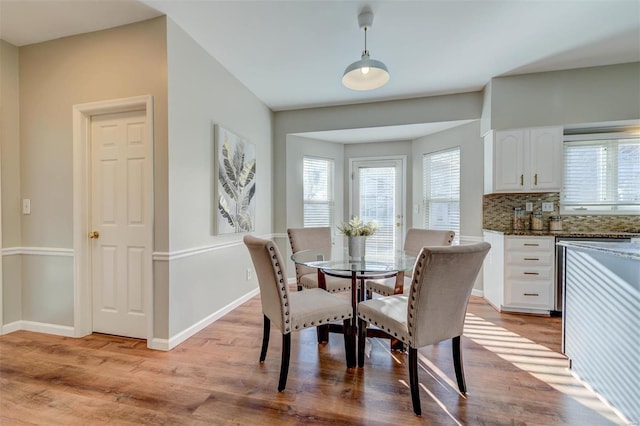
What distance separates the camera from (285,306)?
1863mm

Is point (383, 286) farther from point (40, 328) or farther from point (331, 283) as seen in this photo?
point (40, 328)

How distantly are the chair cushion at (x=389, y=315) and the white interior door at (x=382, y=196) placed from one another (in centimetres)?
277

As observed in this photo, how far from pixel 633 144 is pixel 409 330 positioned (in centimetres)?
385

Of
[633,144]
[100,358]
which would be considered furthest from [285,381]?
[633,144]

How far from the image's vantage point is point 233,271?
3316 millimetres

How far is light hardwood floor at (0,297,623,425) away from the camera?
1611mm

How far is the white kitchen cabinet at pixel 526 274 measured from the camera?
3.12 m

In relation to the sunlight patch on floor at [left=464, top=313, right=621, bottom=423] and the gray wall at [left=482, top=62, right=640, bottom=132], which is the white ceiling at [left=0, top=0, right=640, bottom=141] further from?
the sunlight patch on floor at [left=464, top=313, right=621, bottom=423]

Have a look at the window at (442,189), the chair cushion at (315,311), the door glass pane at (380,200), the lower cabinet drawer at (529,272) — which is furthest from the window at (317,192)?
the lower cabinet drawer at (529,272)

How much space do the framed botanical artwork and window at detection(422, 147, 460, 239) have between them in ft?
8.89

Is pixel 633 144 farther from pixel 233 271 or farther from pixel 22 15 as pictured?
pixel 22 15

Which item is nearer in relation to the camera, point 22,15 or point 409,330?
point 409,330

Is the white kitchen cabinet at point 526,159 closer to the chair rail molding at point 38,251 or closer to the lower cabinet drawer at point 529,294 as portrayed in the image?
the lower cabinet drawer at point 529,294

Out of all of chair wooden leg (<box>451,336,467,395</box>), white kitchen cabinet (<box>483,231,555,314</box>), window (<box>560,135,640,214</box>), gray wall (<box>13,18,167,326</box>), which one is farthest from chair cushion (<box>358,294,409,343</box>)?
window (<box>560,135,640,214</box>)
